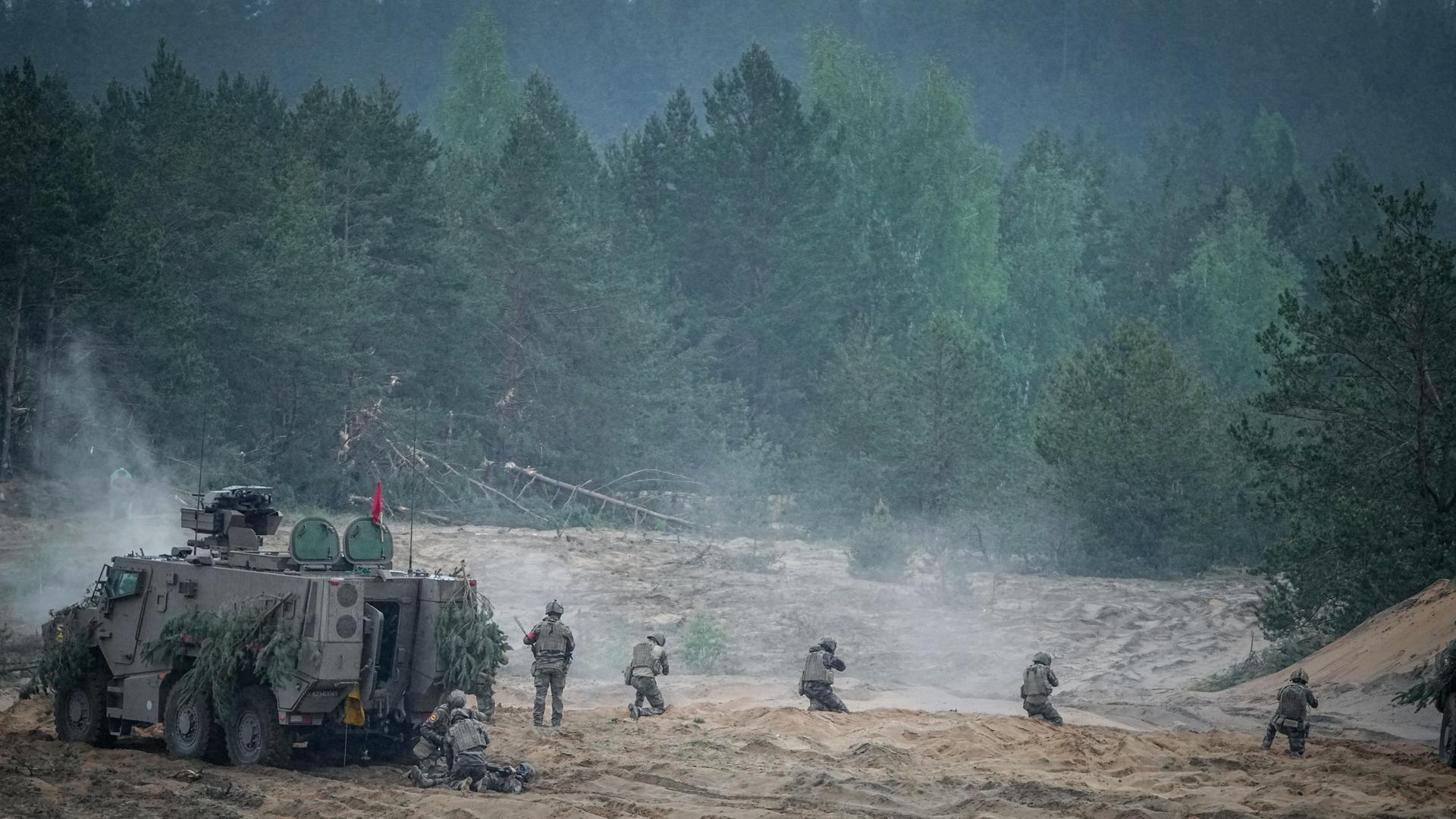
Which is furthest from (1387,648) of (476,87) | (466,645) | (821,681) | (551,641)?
(476,87)

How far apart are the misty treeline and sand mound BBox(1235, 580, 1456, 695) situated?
52.0 inches

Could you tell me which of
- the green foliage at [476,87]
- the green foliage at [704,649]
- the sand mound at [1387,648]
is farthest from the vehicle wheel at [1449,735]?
the green foliage at [476,87]

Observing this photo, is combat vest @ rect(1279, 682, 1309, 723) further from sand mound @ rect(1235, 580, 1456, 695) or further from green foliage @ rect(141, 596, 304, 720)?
green foliage @ rect(141, 596, 304, 720)

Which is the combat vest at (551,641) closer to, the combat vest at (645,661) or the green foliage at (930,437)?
the combat vest at (645,661)

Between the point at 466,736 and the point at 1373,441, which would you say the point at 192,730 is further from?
the point at 1373,441

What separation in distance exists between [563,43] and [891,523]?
160 metres

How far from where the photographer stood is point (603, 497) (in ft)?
141

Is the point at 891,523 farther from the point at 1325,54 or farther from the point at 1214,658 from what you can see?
the point at 1325,54

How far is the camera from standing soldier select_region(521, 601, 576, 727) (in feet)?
64.3

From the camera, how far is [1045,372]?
191 ft

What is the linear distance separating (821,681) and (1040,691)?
277cm

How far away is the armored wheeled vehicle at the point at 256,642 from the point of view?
1534 cm

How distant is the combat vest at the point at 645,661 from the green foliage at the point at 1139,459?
20672 millimetres

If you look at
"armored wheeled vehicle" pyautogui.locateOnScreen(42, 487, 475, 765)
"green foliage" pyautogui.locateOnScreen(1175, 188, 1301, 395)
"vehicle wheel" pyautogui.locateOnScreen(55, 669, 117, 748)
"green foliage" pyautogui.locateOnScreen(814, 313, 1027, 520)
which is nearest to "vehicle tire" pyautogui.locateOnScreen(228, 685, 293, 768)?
"armored wheeled vehicle" pyautogui.locateOnScreen(42, 487, 475, 765)
